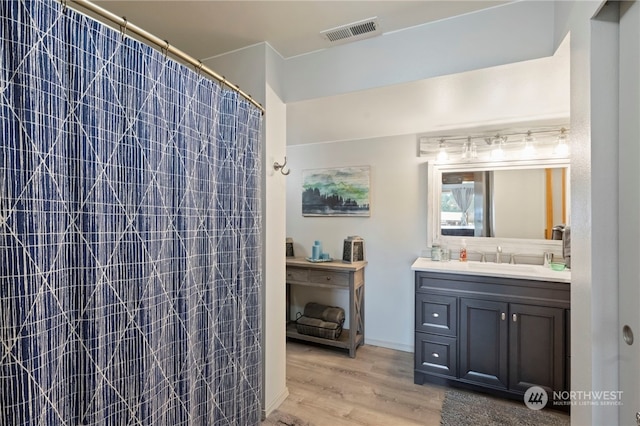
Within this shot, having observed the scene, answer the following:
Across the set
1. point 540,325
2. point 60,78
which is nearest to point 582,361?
point 540,325

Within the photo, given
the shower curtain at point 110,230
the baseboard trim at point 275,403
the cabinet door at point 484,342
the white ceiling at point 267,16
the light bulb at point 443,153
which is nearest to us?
the shower curtain at point 110,230

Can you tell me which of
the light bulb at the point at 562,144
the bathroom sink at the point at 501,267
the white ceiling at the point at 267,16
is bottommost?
the bathroom sink at the point at 501,267

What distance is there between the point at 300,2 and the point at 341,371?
2.68m

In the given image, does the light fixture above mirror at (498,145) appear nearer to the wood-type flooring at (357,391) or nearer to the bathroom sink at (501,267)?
the bathroom sink at (501,267)


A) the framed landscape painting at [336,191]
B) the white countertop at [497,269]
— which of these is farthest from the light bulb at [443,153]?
the white countertop at [497,269]

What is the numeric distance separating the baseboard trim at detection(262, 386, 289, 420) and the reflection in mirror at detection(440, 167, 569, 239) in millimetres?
1932

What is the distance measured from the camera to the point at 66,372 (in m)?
0.84

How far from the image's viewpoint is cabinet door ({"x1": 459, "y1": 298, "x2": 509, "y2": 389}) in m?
2.12

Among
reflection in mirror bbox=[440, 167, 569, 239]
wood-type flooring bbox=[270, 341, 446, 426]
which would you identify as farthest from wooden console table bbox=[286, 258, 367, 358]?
reflection in mirror bbox=[440, 167, 569, 239]

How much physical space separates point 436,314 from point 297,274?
4.50 ft

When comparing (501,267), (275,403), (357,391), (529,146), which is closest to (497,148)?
(529,146)

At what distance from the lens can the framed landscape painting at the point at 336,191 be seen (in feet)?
10.5

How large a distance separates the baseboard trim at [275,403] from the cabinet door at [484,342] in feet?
4.32

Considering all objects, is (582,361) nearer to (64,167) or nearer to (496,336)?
(496,336)
